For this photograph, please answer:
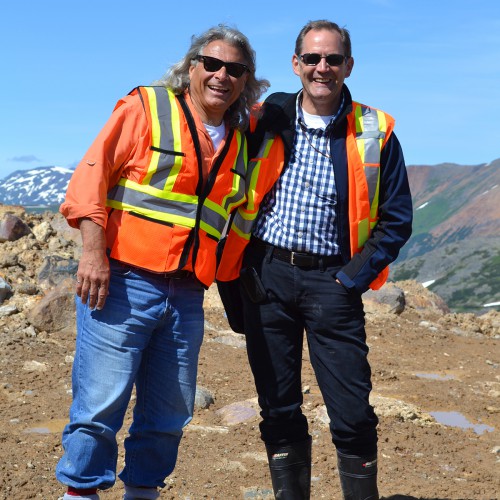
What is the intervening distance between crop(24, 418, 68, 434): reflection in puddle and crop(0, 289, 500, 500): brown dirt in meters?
0.01

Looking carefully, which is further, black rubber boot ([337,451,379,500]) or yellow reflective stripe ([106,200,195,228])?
black rubber boot ([337,451,379,500])

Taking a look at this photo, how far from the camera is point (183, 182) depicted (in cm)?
361

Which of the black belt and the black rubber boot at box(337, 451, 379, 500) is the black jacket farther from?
the black rubber boot at box(337, 451, 379, 500)

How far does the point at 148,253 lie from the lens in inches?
141

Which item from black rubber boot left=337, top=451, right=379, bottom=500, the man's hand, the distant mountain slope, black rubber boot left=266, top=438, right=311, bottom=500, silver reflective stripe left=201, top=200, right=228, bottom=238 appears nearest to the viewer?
the man's hand

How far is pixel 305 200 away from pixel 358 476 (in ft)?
4.57

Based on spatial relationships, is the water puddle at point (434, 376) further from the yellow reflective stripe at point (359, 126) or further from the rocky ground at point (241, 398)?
the yellow reflective stripe at point (359, 126)

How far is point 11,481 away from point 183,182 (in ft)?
8.22

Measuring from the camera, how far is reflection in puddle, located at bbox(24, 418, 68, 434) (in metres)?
6.12

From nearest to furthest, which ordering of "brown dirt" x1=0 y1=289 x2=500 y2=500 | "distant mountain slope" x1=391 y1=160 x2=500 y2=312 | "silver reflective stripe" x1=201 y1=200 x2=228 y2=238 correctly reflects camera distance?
"silver reflective stripe" x1=201 y1=200 x2=228 y2=238 < "brown dirt" x1=0 y1=289 x2=500 y2=500 < "distant mountain slope" x1=391 y1=160 x2=500 y2=312

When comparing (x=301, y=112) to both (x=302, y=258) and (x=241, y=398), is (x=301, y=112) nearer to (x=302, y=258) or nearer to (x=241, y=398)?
(x=302, y=258)

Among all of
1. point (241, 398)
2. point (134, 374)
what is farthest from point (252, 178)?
point (241, 398)

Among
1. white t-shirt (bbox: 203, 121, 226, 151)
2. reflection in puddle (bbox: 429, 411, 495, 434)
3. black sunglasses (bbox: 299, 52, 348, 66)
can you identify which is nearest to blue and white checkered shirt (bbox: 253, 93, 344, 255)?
black sunglasses (bbox: 299, 52, 348, 66)

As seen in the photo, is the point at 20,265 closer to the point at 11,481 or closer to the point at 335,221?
the point at 11,481
